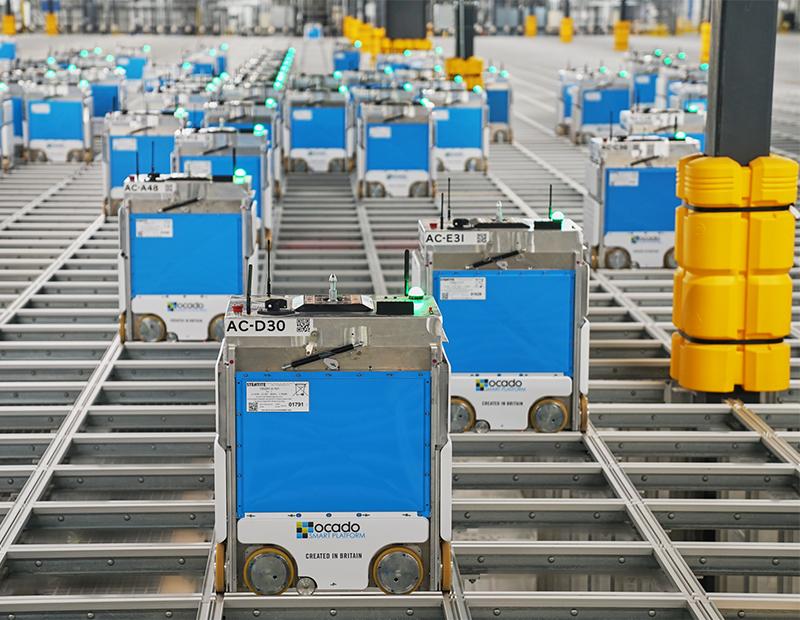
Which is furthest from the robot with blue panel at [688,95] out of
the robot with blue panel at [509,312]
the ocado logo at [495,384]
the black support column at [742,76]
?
the ocado logo at [495,384]

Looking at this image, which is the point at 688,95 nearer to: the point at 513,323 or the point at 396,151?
the point at 396,151

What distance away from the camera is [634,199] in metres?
11.5

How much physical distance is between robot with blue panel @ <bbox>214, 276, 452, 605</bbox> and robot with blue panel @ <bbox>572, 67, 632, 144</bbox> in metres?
16.6

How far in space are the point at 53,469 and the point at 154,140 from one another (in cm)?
772

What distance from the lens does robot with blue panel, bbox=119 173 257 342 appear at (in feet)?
29.8

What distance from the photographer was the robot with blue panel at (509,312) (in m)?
7.16

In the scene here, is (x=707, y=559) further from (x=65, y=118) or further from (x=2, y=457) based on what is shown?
(x=65, y=118)

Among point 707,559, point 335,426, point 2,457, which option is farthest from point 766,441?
point 2,457

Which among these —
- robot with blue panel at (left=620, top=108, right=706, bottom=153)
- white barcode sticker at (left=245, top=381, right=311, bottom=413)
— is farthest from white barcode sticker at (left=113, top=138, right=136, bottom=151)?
white barcode sticker at (left=245, top=381, right=311, bottom=413)

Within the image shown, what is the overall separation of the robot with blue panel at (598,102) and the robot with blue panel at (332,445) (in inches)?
653

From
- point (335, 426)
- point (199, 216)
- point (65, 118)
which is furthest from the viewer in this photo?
point (65, 118)

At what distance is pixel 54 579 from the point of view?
5.86 meters

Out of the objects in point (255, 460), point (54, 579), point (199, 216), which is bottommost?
point (54, 579)

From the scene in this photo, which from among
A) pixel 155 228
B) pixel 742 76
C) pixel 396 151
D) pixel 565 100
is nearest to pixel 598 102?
pixel 565 100
